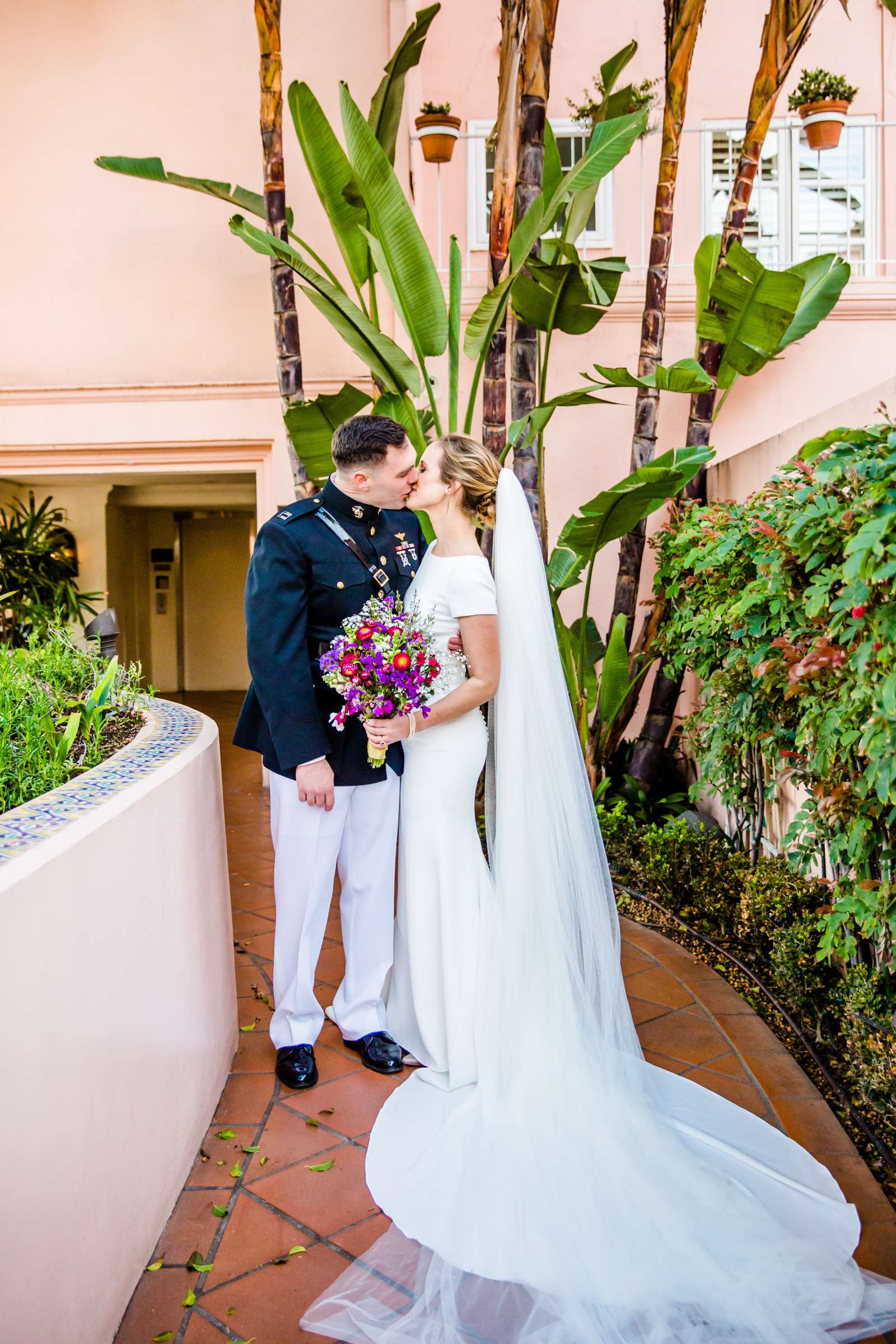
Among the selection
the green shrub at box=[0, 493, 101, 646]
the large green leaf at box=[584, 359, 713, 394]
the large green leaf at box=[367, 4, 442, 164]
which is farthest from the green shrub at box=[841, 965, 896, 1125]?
the green shrub at box=[0, 493, 101, 646]

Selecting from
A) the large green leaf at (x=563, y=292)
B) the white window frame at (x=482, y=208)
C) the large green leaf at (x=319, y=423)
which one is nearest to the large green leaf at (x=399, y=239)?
the large green leaf at (x=563, y=292)

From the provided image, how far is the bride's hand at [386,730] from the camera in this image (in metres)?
2.62

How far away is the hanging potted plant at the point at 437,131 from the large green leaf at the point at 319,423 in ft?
7.30

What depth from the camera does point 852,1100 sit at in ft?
9.05

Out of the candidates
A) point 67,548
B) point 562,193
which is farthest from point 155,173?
point 67,548

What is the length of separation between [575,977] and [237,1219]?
1.07 metres

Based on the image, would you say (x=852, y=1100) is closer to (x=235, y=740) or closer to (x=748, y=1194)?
(x=748, y=1194)

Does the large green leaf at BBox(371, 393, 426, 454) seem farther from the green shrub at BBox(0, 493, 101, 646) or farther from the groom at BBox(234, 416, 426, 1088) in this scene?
the green shrub at BBox(0, 493, 101, 646)

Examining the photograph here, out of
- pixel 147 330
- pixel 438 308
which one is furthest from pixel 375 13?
pixel 438 308

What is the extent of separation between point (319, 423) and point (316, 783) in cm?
272

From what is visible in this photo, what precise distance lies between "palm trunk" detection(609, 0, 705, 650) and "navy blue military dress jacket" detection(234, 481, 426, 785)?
259 cm

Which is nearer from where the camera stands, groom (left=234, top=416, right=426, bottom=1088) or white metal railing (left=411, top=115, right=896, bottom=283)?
groom (left=234, top=416, right=426, bottom=1088)

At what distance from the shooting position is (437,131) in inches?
240

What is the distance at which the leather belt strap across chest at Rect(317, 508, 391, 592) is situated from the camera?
9.57 feet
